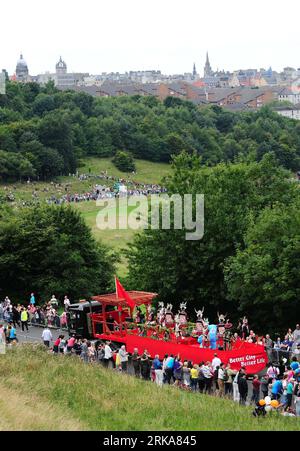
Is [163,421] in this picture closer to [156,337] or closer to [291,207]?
[156,337]

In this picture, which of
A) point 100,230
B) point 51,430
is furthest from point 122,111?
point 51,430

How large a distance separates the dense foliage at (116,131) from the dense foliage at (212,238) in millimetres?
64544

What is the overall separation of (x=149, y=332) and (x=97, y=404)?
7417 millimetres

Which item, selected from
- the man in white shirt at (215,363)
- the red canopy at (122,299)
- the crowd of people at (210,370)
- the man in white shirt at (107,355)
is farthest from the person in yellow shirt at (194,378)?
the red canopy at (122,299)

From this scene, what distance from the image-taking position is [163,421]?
1925 centimetres

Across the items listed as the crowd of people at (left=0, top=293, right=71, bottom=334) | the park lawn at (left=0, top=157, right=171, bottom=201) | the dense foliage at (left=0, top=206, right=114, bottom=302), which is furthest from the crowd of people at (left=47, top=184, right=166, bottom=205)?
the crowd of people at (left=0, top=293, right=71, bottom=334)

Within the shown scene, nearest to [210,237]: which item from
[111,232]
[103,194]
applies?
[111,232]

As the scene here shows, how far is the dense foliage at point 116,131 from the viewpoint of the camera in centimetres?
11325

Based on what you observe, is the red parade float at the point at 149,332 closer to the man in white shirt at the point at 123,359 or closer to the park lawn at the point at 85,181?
the man in white shirt at the point at 123,359

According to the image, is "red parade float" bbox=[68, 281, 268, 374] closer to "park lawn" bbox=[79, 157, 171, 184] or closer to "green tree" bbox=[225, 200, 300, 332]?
"green tree" bbox=[225, 200, 300, 332]

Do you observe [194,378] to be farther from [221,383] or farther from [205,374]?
[221,383]

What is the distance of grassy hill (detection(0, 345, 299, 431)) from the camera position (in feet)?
60.2

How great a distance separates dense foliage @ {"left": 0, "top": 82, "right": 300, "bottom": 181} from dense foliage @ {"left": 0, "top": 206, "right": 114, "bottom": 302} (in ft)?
192

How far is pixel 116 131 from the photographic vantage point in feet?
452
